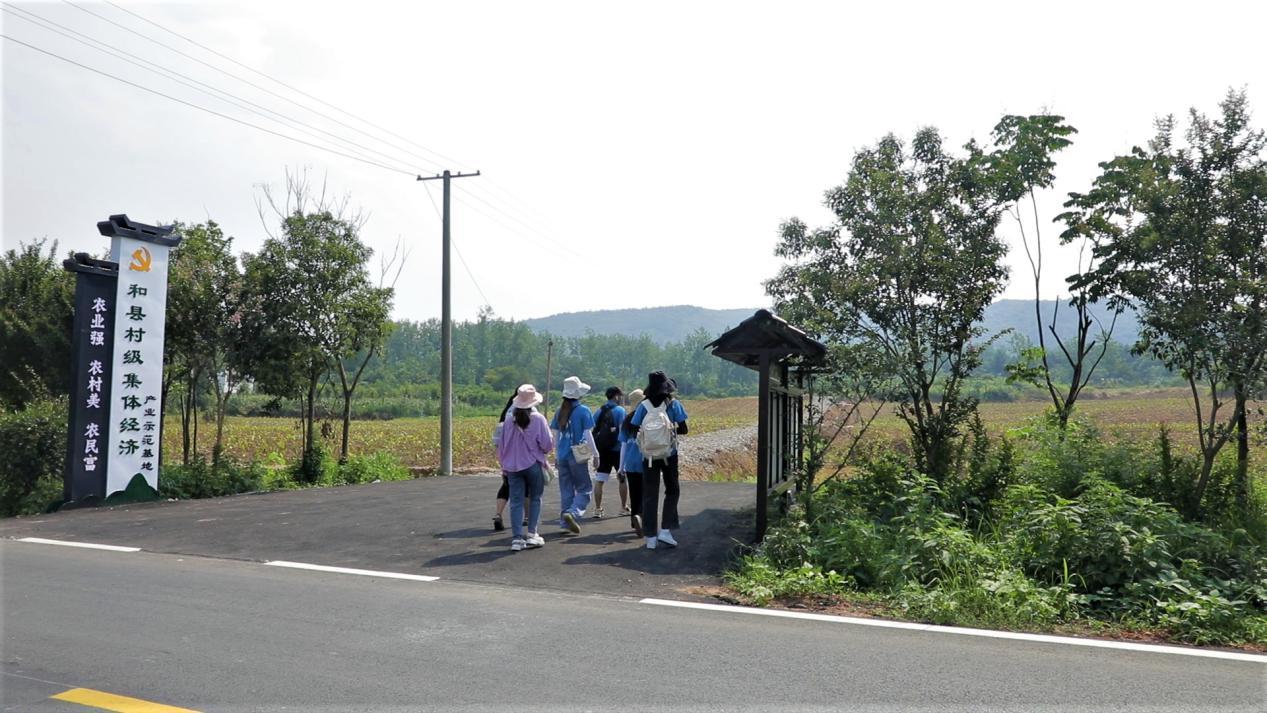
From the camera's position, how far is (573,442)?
9.88 metres

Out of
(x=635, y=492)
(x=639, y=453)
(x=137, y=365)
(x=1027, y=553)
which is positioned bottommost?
(x=1027, y=553)

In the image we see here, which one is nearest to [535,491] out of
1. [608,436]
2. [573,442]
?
[573,442]

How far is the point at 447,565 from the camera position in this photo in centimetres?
819

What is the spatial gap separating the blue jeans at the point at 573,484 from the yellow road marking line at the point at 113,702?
18.8 ft

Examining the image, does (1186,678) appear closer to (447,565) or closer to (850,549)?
(850,549)

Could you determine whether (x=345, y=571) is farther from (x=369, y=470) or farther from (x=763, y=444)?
(x=369, y=470)

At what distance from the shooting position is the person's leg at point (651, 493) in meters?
8.67

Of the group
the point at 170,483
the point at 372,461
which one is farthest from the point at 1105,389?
the point at 170,483

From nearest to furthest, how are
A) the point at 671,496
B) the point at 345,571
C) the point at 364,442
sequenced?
the point at 345,571 → the point at 671,496 → the point at 364,442

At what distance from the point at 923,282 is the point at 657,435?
4.29 meters

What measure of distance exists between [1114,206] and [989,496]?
13.5 feet

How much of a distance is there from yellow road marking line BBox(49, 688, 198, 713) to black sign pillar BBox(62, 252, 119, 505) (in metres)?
9.26

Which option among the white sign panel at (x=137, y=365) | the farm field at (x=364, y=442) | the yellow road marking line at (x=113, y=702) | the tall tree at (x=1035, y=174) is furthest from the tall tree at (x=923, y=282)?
the farm field at (x=364, y=442)

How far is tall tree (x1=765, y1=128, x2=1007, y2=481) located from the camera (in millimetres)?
10375
